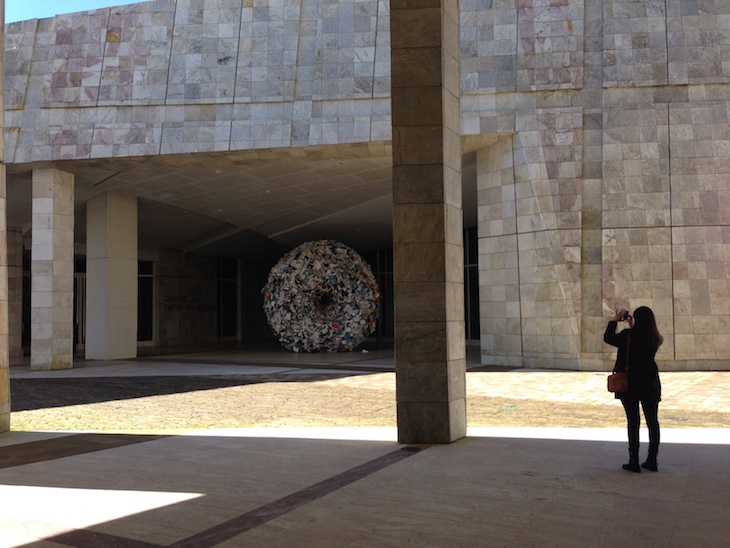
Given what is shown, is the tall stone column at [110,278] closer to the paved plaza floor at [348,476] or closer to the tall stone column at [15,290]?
the tall stone column at [15,290]

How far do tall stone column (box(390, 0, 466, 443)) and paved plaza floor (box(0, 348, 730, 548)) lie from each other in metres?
0.63

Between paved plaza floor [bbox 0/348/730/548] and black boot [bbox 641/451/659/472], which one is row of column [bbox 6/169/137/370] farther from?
black boot [bbox 641/451/659/472]

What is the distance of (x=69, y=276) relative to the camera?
734 inches

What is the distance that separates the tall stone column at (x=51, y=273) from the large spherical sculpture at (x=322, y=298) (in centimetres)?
674

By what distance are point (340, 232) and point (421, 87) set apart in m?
19.8

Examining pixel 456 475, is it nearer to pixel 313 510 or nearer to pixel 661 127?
pixel 313 510

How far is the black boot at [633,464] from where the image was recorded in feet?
19.2

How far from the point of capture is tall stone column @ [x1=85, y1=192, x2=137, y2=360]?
2080 cm

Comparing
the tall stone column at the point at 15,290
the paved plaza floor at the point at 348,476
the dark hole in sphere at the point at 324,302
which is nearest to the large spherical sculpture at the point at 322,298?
the dark hole in sphere at the point at 324,302

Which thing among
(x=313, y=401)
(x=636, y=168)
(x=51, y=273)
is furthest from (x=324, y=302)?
(x=313, y=401)

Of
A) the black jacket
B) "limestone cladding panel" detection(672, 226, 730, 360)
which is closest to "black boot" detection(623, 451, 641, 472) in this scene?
the black jacket

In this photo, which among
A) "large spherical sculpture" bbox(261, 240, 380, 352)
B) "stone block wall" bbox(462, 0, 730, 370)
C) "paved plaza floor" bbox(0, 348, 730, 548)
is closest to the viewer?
"paved plaza floor" bbox(0, 348, 730, 548)

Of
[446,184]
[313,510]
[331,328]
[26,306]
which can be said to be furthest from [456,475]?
[26,306]

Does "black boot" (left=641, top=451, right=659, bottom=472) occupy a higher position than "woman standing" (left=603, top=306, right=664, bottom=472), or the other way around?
"woman standing" (left=603, top=306, right=664, bottom=472)
